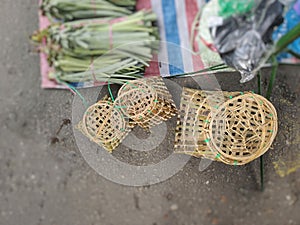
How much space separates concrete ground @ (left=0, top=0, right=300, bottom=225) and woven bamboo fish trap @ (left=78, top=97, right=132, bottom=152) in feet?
0.89

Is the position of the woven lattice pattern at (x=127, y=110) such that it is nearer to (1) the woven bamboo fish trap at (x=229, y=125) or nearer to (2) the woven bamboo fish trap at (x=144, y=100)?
(2) the woven bamboo fish trap at (x=144, y=100)

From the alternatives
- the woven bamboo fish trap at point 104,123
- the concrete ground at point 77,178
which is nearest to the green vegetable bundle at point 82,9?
the woven bamboo fish trap at point 104,123

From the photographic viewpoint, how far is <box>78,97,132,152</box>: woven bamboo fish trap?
71.8 inches

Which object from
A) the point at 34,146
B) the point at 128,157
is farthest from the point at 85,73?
the point at 34,146

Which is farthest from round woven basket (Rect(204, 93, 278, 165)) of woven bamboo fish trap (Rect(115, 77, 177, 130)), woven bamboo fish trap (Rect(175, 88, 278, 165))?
woven bamboo fish trap (Rect(115, 77, 177, 130))

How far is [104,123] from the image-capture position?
1812 mm

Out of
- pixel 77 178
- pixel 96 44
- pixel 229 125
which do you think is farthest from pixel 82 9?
pixel 77 178

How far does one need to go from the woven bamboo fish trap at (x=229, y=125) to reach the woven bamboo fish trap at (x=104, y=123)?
1.07 feet

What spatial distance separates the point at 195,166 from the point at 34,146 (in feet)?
3.02

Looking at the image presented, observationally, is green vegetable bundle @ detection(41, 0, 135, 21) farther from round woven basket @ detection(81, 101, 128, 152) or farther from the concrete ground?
the concrete ground

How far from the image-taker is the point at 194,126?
167cm

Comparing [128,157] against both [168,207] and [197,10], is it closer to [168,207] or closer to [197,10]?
[168,207]

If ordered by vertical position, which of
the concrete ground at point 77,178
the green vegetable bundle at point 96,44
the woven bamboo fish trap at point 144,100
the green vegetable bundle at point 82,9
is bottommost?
the concrete ground at point 77,178

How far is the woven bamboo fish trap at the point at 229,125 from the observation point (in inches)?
63.2
